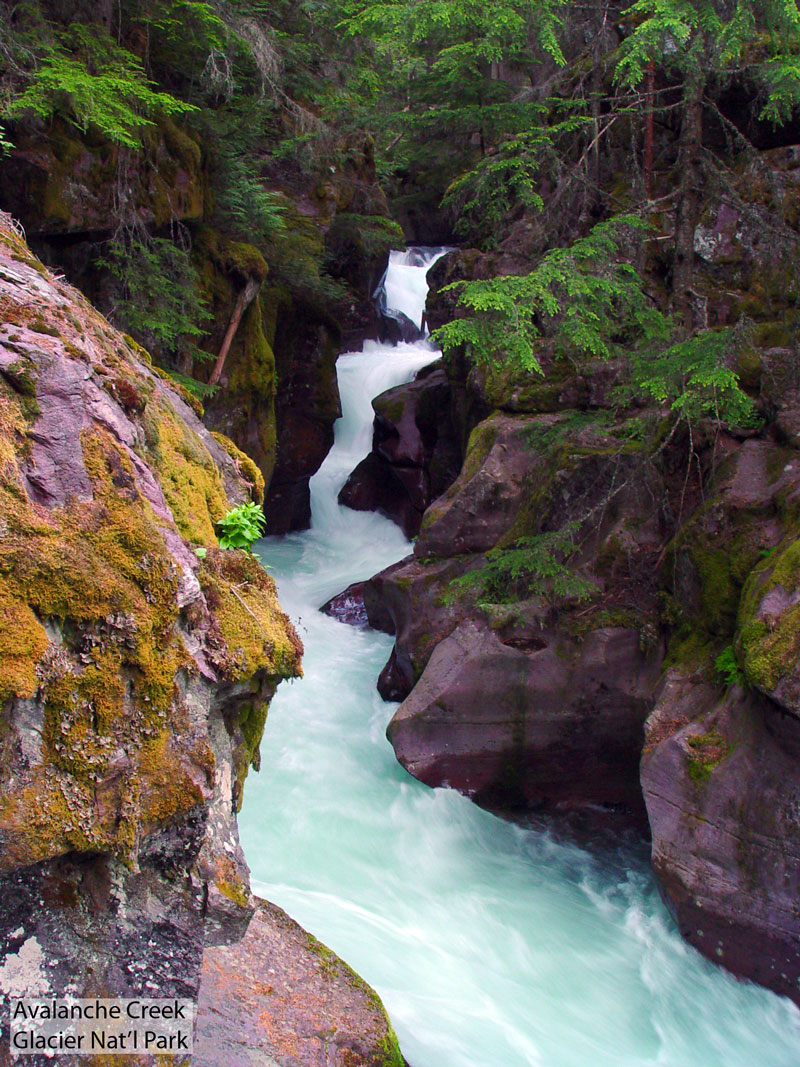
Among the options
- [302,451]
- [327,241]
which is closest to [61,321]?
[302,451]

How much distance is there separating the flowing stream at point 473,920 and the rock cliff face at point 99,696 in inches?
128

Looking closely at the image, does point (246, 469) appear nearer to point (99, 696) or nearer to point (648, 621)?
point (99, 696)

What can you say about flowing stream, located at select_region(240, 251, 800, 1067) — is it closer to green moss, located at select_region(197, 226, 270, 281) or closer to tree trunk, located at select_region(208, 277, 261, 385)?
tree trunk, located at select_region(208, 277, 261, 385)

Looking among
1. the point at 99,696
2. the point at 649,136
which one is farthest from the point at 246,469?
the point at 649,136

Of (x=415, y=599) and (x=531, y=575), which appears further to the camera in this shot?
(x=415, y=599)

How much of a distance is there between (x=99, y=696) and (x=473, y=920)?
5303mm

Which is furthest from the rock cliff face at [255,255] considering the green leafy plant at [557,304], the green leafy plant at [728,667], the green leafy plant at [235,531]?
the green leafy plant at [728,667]

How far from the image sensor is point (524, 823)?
8023 mm

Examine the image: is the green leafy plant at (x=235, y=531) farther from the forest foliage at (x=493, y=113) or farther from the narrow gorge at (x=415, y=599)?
the forest foliage at (x=493, y=113)

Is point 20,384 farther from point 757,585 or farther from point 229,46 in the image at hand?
point 229,46

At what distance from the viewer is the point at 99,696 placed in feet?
8.79

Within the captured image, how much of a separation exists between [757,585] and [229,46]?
945cm

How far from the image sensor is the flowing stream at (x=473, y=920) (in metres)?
5.57

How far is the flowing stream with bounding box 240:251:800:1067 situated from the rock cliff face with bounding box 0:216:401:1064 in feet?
10.7
